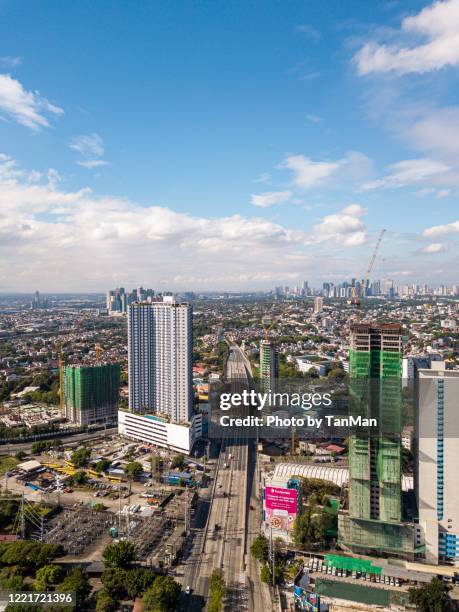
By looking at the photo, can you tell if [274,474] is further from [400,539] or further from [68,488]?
[68,488]

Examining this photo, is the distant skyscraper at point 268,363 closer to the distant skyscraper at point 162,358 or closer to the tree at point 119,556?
the distant skyscraper at point 162,358

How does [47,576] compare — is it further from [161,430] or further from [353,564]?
[161,430]

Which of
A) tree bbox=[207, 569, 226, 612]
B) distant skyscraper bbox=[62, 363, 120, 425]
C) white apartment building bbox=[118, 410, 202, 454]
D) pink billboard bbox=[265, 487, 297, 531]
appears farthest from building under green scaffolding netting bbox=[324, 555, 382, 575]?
distant skyscraper bbox=[62, 363, 120, 425]

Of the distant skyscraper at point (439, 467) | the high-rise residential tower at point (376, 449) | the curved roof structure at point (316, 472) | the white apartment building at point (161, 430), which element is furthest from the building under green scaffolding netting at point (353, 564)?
the white apartment building at point (161, 430)

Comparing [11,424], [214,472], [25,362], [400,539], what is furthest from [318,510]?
[25,362]

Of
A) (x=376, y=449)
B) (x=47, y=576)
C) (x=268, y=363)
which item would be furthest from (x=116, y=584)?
(x=268, y=363)

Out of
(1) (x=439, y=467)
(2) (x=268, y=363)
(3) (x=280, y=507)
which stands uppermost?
(2) (x=268, y=363)

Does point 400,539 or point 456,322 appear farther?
point 456,322
